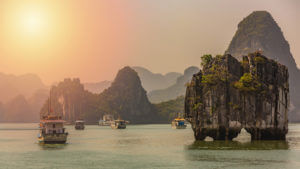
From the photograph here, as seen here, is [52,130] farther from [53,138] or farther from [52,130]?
[53,138]

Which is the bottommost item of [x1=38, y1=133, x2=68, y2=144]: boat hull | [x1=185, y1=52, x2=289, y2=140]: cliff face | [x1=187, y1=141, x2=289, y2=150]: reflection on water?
[x1=187, y1=141, x2=289, y2=150]: reflection on water

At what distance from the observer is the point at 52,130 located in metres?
71.8

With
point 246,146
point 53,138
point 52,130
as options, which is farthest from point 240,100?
point 53,138

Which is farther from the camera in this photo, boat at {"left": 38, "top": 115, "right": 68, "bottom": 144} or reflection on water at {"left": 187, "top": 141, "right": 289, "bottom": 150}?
boat at {"left": 38, "top": 115, "right": 68, "bottom": 144}

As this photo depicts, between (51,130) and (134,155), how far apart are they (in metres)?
21.0

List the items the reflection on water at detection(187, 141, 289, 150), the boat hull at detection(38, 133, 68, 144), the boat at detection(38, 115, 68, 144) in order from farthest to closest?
the boat hull at detection(38, 133, 68, 144) → the boat at detection(38, 115, 68, 144) → the reflection on water at detection(187, 141, 289, 150)

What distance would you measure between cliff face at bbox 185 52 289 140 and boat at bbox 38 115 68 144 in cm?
2248

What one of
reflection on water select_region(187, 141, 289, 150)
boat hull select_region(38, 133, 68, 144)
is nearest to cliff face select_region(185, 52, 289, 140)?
reflection on water select_region(187, 141, 289, 150)

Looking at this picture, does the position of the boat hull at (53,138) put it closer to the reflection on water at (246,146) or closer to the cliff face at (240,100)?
the reflection on water at (246,146)

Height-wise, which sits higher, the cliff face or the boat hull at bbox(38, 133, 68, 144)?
the cliff face

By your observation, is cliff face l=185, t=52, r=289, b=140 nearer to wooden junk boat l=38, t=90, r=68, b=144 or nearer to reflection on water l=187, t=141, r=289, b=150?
reflection on water l=187, t=141, r=289, b=150

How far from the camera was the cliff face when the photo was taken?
71.8m

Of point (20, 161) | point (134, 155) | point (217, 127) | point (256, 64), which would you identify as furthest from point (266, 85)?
point (20, 161)

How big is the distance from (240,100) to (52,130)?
3202cm
